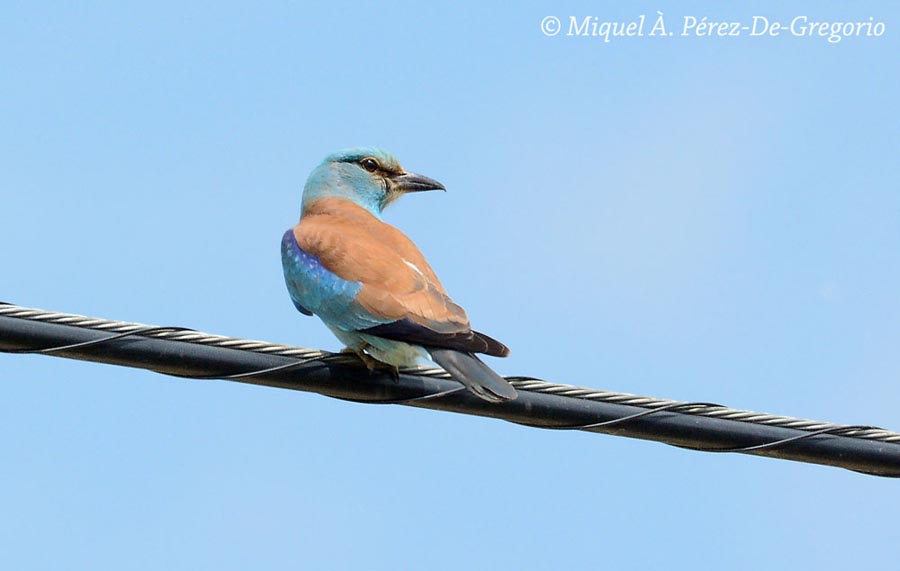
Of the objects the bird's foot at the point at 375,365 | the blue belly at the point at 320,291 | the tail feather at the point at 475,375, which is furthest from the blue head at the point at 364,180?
the tail feather at the point at 475,375

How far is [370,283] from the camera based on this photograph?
23.0 ft

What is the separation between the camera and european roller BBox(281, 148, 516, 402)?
6.24 meters

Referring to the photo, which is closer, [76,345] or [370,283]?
[76,345]

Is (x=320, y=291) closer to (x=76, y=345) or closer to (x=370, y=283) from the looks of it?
(x=370, y=283)

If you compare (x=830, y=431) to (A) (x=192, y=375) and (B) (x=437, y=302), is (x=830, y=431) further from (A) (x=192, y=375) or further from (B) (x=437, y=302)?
(A) (x=192, y=375)

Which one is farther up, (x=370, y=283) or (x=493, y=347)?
(x=370, y=283)

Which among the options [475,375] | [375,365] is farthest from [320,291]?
[475,375]

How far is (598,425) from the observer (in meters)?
5.44

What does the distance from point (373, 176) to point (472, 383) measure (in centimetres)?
364

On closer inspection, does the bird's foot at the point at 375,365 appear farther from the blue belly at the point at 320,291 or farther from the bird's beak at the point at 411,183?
the bird's beak at the point at 411,183

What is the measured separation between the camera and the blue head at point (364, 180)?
8.97 meters

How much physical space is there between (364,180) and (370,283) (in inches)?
84.7

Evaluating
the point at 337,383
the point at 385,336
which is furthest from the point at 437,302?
the point at 337,383

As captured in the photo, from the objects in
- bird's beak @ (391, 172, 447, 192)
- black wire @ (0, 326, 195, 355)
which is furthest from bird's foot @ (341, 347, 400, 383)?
bird's beak @ (391, 172, 447, 192)
